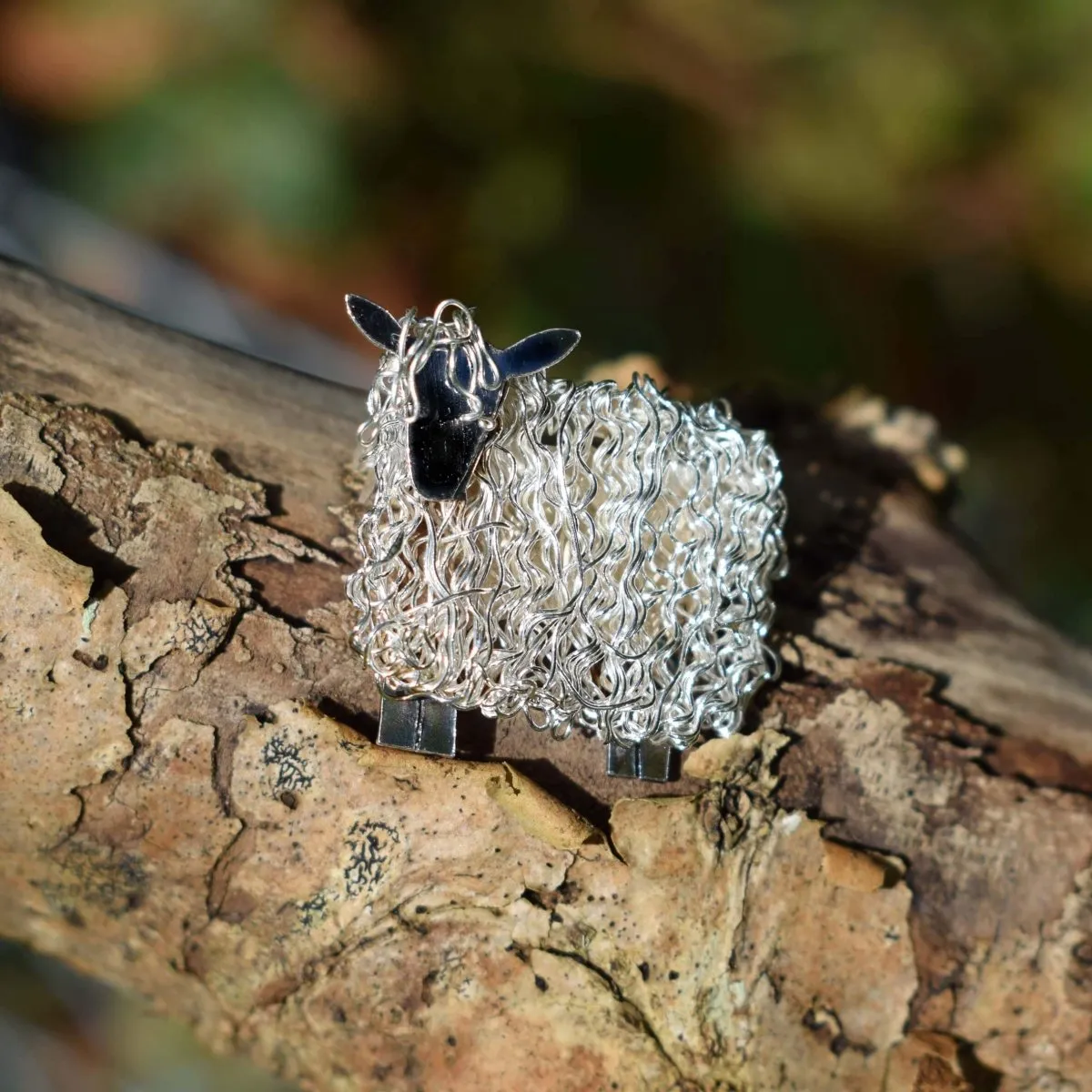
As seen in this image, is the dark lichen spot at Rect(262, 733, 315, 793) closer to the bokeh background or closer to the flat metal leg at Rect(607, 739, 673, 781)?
the flat metal leg at Rect(607, 739, 673, 781)

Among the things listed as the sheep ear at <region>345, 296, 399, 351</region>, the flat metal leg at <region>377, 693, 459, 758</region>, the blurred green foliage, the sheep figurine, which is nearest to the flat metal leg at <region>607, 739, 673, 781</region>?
the sheep figurine

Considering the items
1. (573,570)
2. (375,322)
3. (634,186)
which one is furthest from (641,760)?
(634,186)

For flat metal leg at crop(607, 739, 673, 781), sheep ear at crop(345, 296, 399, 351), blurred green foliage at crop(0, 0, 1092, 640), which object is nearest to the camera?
sheep ear at crop(345, 296, 399, 351)

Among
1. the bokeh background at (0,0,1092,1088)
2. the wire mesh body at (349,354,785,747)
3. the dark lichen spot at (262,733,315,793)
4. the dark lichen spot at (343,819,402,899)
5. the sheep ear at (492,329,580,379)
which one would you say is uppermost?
the bokeh background at (0,0,1092,1088)

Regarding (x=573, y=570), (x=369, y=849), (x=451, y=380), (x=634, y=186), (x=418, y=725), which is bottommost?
(x=369, y=849)

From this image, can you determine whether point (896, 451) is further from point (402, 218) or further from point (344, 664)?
point (402, 218)

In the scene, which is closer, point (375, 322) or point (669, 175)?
point (375, 322)

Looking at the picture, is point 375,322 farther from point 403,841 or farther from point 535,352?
point 403,841
